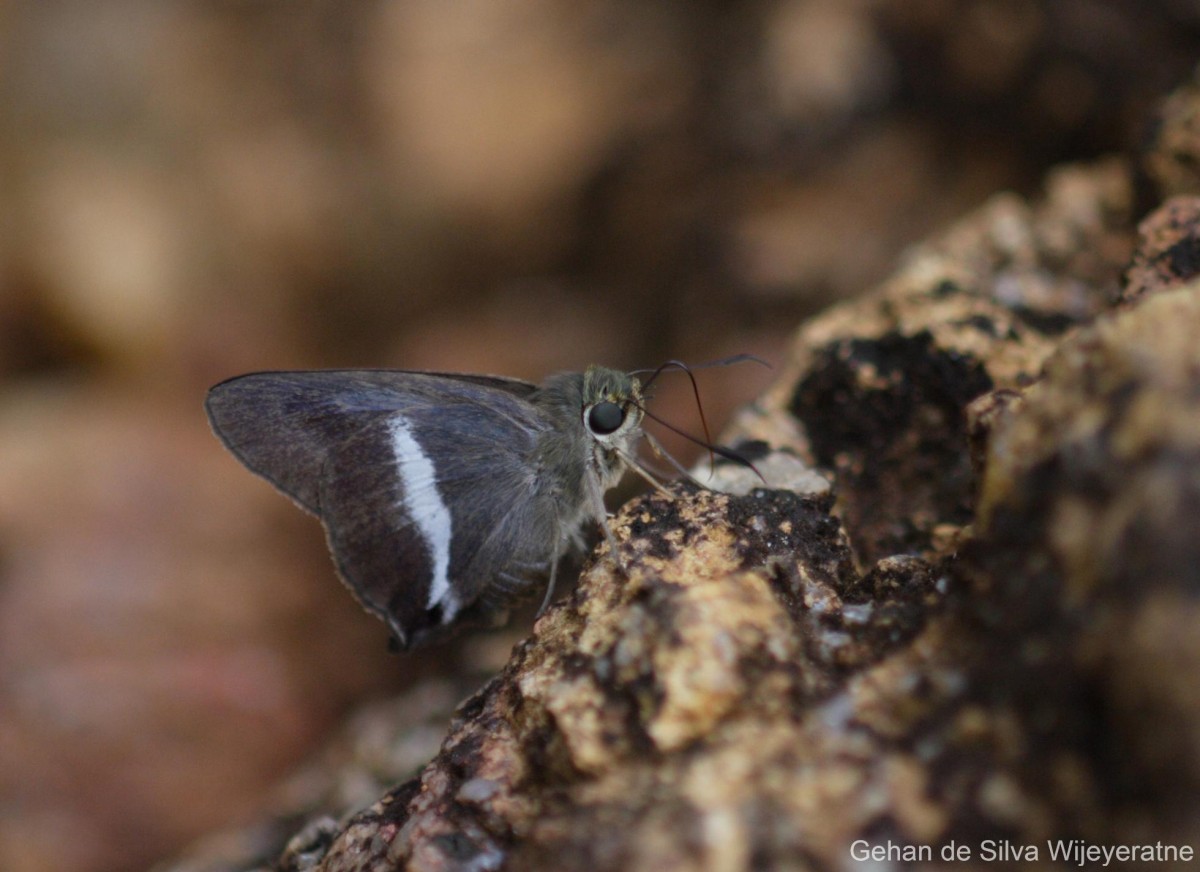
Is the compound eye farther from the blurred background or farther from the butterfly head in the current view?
the blurred background

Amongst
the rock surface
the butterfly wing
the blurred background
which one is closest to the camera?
the rock surface

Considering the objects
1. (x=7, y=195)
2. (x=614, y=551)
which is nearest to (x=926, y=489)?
(x=614, y=551)

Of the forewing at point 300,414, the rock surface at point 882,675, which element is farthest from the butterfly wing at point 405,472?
the rock surface at point 882,675

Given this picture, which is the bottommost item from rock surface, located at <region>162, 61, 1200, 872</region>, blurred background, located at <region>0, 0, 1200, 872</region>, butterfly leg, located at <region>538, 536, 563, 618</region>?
rock surface, located at <region>162, 61, 1200, 872</region>

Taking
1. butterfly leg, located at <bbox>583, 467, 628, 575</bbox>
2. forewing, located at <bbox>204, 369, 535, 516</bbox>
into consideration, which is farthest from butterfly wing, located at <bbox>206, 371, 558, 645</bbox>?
butterfly leg, located at <bbox>583, 467, 628, 575</bbox>

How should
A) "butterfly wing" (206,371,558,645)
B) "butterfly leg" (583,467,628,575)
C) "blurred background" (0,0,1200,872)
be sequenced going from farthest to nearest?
1. "blurred background" (0,0,1200,872)
2. "butterfly wing" (206,371,558,645)
3. "butterfly leg" (583,467,628,575)

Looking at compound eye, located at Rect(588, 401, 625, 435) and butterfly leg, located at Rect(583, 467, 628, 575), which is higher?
compound eye, located at Rect(588, 401, 625, 435)

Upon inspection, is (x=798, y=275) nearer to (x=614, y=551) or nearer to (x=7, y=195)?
(x=614, y=551)

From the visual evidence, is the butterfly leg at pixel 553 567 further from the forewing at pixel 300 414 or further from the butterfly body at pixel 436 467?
the forewing at pixel 300 414
